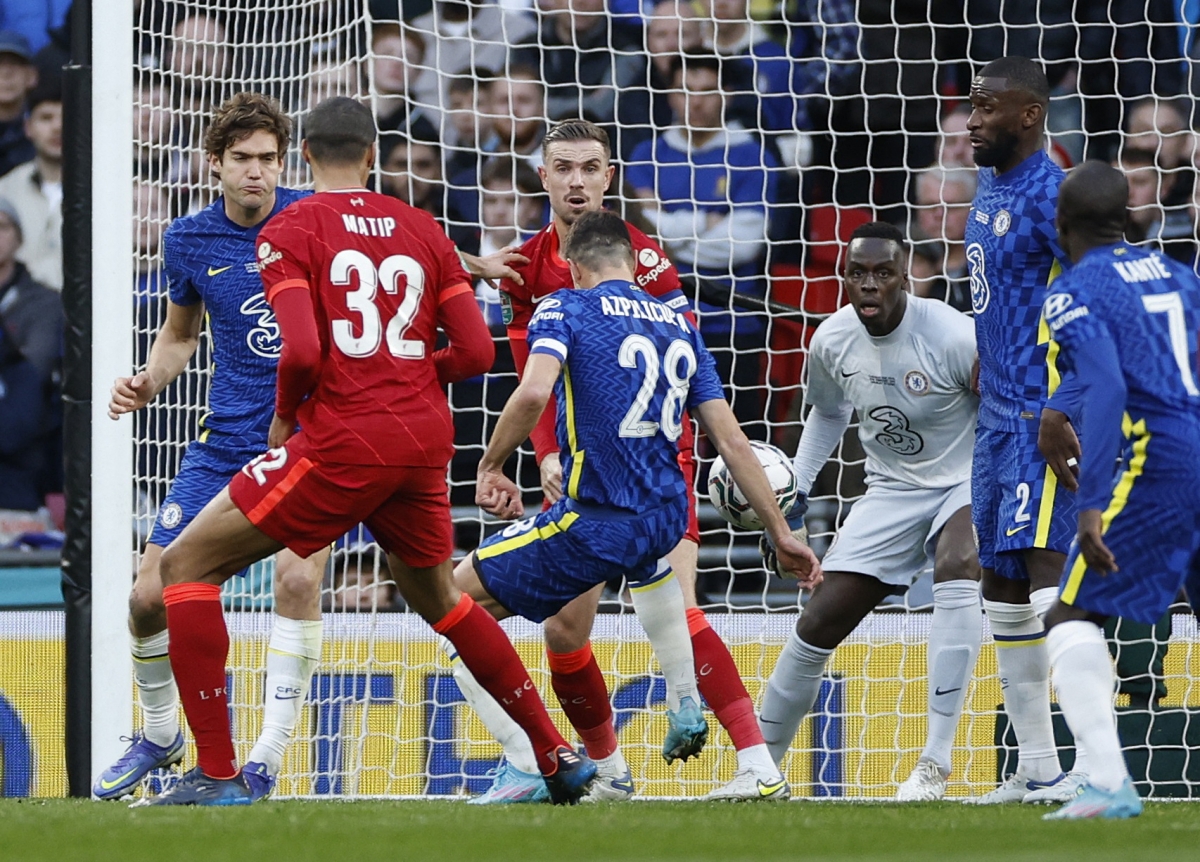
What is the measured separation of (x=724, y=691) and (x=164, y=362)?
2034mm

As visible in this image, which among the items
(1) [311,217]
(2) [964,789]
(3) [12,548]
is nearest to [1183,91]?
(2) [964,789]

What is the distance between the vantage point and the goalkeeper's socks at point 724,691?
18.2ft

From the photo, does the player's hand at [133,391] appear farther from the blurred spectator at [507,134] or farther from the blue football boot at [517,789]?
the blurred spectator at [507,134]

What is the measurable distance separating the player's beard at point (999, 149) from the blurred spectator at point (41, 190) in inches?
223

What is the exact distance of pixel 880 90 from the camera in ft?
29.8

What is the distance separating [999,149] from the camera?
543 cm

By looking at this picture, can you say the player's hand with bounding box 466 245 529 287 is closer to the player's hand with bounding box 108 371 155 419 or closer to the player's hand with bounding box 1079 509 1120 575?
the player's hand with bounding box 108 371 155 419

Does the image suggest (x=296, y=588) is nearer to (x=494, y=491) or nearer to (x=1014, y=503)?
(x=494, y=491)

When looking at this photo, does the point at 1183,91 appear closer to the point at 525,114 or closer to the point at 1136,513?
the point at 525,114

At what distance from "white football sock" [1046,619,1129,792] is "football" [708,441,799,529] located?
174 cm

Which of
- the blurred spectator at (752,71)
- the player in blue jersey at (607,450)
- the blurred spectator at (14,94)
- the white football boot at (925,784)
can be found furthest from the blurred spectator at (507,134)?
the white football boot at (925,784)

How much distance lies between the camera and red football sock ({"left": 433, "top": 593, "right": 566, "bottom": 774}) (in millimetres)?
5016

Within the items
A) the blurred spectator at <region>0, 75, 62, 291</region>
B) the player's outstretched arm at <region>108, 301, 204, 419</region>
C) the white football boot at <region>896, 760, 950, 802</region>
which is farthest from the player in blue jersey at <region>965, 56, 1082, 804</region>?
the blurred spectator at <region>0, 75, 62, 291</region>

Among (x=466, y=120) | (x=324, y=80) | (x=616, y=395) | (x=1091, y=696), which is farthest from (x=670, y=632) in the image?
(x=466, y=120)
